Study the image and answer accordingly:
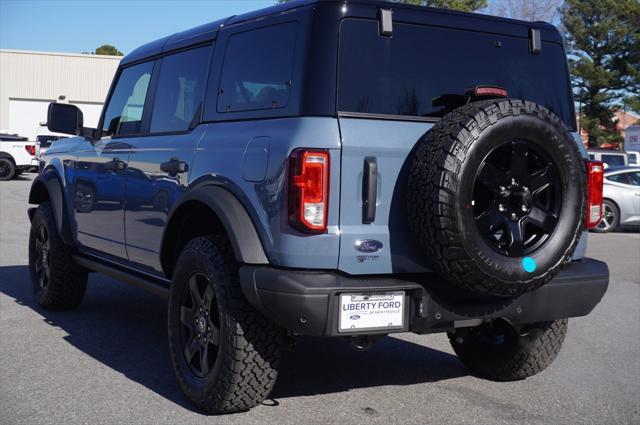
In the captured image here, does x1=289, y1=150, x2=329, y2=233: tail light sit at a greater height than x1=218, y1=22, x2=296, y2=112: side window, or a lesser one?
lesser

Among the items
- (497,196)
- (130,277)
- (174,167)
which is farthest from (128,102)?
(497,196)

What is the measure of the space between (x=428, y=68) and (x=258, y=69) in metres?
0.87

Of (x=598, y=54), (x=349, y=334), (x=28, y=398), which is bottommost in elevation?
(x=28, y=398)

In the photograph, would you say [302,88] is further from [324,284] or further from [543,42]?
[543,42]

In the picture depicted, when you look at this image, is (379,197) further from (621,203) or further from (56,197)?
(621,203)

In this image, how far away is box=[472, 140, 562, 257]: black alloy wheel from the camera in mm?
3863

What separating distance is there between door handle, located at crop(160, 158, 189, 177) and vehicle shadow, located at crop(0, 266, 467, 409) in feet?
4.02

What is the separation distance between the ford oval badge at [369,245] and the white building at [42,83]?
46.4m

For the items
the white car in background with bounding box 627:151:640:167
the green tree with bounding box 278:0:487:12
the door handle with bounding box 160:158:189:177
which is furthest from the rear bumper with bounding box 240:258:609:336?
the green tree with bounding box 278:0:487:12

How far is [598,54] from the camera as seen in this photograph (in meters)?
45.6

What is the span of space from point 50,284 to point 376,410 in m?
3.30

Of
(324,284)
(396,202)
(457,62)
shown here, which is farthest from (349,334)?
(457,62)

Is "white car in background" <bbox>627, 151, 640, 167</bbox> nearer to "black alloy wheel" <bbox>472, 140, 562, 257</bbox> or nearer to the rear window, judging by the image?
the rear window

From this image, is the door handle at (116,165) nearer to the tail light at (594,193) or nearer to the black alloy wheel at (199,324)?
the black alloy wheel at (199,324)
